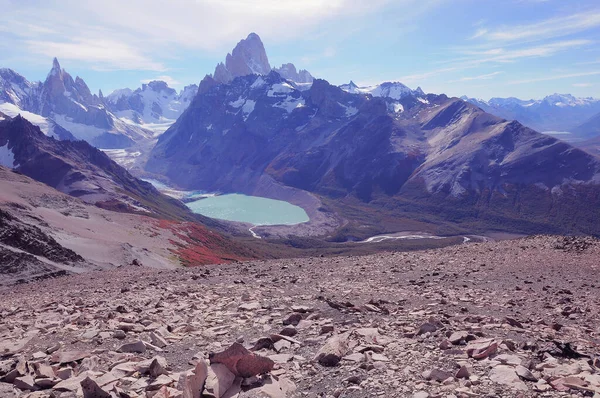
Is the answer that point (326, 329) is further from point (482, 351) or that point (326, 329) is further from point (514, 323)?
point (514, 323)

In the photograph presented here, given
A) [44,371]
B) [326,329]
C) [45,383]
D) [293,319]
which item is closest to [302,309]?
→ [293,319]

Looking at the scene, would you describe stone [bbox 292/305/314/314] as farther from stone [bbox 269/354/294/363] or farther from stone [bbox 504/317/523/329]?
stone [bbox 504/317/523/329]

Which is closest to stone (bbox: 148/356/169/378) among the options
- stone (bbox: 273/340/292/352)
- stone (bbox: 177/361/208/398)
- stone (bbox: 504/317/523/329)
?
stone (bbox: 177/361/208/398)

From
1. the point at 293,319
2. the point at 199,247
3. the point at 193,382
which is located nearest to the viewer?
the point at 193,382

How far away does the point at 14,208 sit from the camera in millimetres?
58406

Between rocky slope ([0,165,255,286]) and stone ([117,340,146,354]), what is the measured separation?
1170 inches

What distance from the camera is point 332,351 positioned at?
11.9m

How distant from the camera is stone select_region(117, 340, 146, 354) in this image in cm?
1352

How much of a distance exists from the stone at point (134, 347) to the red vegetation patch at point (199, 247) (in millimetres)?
53138

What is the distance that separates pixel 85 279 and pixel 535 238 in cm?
3873

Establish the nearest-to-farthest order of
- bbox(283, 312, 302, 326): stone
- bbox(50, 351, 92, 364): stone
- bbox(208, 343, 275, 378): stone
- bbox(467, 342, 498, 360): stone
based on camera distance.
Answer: bbox(208, 343, 275, 378): stone < bbox(467, 342, 498, 360): stone < bbox(50, 351, 92, 364): stone < bbox(283, 312, 302, 326): stone

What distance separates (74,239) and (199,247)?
35719 millimetres

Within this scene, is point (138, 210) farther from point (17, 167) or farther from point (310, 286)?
point (310, 286)

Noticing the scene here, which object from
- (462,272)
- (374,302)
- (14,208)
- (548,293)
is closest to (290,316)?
(374,302)
